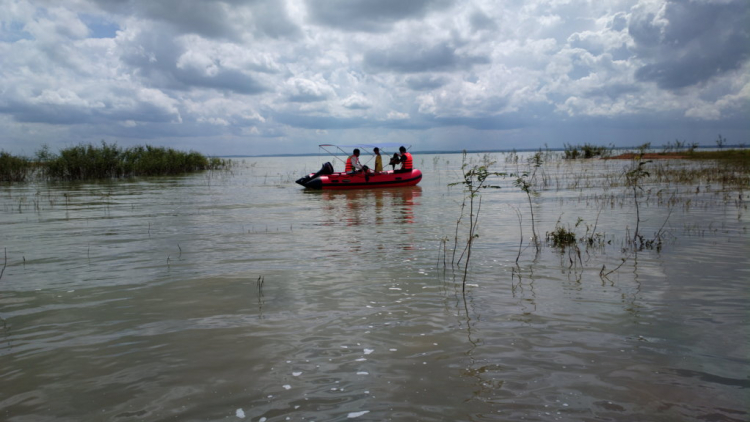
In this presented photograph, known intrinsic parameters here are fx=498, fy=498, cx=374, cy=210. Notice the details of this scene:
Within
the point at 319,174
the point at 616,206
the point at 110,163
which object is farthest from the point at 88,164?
the point at 616,206

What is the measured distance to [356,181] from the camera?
2144 cm

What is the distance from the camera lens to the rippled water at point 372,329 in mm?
3293

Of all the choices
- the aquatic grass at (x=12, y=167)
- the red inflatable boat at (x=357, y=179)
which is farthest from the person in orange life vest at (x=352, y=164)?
the aquatic grass at (x=12, y=167)

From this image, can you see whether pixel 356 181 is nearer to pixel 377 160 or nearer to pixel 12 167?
pixel 377 160

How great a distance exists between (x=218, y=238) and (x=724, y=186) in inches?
649

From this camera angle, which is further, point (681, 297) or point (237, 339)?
point (681, 297)

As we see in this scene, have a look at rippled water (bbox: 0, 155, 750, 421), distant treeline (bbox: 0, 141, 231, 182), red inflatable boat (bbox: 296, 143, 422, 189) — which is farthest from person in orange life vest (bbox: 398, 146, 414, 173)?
distant treeline (bbox: 0, 141, 231, 182)

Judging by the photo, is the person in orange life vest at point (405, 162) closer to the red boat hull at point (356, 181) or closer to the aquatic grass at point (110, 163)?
the red boat hull at point (356, 181)

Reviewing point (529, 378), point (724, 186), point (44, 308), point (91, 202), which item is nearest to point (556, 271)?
point (529, 378)

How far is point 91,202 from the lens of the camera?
53.6ft

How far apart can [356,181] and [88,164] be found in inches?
660

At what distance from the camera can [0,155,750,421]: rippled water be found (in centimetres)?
329

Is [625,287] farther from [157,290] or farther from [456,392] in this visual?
[157,290]

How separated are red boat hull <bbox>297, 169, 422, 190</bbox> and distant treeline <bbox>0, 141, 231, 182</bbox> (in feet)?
46.8
